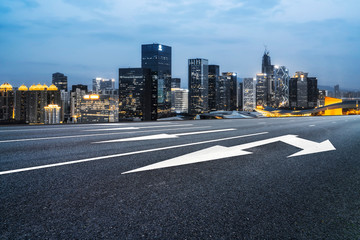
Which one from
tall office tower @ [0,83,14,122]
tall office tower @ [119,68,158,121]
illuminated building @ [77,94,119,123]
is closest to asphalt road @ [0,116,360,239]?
illuminated building @ [77,94,119,123]

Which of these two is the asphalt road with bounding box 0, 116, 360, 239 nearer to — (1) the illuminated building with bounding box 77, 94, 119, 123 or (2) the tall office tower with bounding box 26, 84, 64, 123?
(1) the illuminated building with bounding box 77, 94, 119, 123

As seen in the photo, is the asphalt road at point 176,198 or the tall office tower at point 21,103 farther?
the tall office tower at point 21,103

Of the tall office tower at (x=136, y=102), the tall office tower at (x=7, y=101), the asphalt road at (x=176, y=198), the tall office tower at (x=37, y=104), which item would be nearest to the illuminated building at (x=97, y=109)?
the tall office tower at (x=37, y=104)

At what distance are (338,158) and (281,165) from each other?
1.50m

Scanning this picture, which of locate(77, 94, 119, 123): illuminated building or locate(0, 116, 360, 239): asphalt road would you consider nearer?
locate(0, 116, 360, 239): asphalt road

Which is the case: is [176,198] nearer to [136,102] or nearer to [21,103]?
[21,103]

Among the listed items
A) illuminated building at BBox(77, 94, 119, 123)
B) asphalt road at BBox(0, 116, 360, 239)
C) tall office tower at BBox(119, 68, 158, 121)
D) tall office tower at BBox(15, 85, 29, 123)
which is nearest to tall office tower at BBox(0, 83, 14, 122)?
tall office tower at BBox(15, 85, 29, 123)

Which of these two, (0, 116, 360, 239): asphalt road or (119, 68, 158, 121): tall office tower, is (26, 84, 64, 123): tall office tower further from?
(0, 116, 360, 239): asphalt road

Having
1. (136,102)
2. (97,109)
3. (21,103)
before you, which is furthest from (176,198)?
(136,102)

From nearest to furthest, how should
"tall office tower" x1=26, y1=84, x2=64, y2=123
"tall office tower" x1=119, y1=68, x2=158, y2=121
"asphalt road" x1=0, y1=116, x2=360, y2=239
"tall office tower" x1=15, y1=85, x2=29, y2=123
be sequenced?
"asphalt road" x1=0, y1=116, x2=360, y2=239
"tall office tower" x1=15, y1=85, x2=29, y2=123
"tall office tower" x1=26, y1=84, x2=64, y2=123
"tall office tower" x1=119, y1=68, x2=158, y2=121

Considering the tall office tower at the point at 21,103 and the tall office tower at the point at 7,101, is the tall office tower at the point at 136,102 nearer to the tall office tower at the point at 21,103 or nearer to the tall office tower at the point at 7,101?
the tall office tower at the point at 21,103

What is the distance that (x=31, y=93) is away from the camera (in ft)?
364

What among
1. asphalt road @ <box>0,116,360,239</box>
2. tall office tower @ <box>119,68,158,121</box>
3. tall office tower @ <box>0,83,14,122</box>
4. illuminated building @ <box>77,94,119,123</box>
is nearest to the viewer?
asphalt road @ <box>0,116,360,239</box>

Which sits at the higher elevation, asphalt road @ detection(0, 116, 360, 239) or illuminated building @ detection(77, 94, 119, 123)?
illuminated building @ detection(77, 94, 119, 123)
